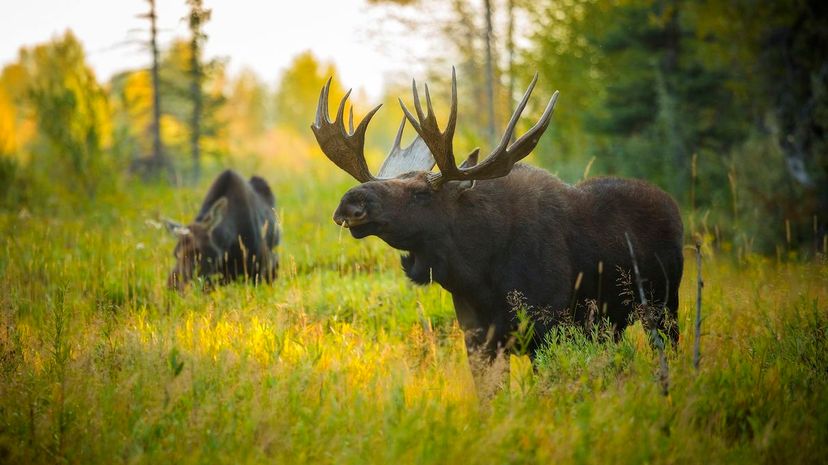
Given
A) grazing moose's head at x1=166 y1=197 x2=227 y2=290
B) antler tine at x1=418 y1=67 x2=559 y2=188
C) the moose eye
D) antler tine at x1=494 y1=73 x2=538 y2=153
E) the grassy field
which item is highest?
antler tine at x1=494 y1=73 x2=538 y2=153

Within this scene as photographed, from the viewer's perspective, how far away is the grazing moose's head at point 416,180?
445cm

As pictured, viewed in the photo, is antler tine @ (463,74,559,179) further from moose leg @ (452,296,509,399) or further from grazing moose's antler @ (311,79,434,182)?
moose leg @ (452,296,509,399)

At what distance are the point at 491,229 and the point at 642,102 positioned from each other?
10.4 metres

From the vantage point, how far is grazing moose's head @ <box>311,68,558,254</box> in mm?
4453

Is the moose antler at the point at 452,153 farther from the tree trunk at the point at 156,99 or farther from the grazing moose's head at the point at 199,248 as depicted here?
the tree trunk at the point at 156,99

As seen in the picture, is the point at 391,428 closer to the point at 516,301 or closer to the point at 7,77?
the point at 516,301

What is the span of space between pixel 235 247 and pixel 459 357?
427cm

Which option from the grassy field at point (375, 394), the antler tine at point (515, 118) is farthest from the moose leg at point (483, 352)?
the antler tine at point (515, 118)

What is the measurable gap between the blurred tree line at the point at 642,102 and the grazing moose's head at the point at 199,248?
189cm

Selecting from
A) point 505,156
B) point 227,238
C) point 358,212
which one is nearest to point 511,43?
point 227,238

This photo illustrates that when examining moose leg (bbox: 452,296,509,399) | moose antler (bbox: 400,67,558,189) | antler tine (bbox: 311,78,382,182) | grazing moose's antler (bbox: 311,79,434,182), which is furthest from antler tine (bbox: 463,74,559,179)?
moose leg (bbox: 452,296,509,399)

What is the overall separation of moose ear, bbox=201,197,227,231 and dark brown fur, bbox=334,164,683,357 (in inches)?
154

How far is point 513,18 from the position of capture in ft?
49.2

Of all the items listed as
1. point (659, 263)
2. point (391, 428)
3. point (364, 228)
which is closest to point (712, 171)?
point (659, 263)
